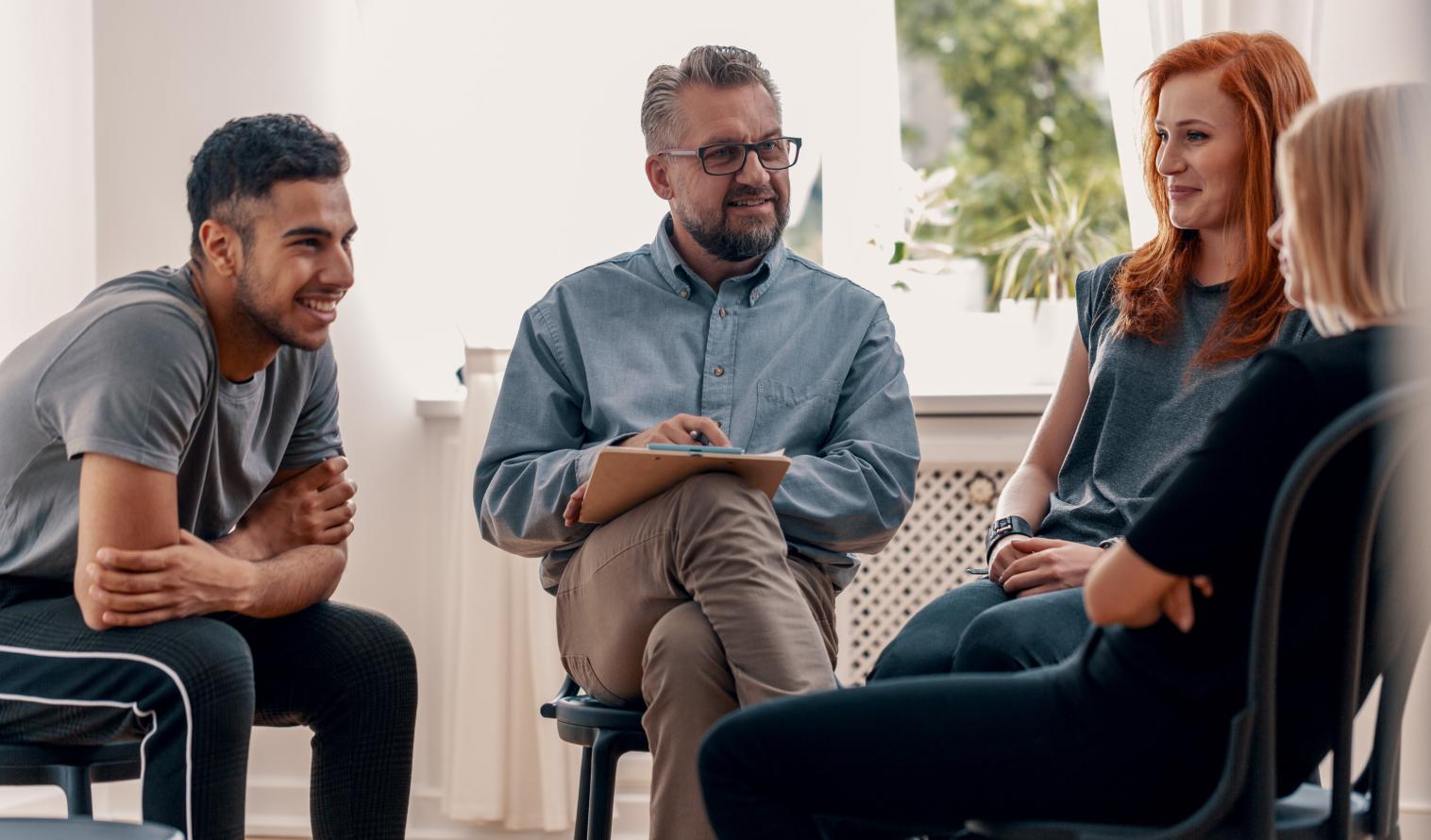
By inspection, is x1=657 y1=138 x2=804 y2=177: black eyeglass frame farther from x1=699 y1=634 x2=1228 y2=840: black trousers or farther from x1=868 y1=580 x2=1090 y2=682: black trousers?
x1=699 y1=634 x2=1228 y2=840: black trousers

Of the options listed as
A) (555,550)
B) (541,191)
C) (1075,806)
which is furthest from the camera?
(541,191)

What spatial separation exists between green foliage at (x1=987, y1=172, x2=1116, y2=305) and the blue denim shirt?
86 centimetres

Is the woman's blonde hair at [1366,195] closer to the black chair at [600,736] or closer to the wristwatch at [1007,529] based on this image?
the wristwatch at [1007,529]

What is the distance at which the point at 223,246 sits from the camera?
6.19 feet

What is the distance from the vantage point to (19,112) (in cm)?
281

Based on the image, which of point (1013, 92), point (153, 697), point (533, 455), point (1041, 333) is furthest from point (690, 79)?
point (1013, 92)

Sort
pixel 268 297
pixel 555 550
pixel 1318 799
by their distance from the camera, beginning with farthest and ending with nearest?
pixel 555 550 < pixel 268 297 < pixel 1318 799

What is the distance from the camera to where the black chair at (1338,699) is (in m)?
1.07

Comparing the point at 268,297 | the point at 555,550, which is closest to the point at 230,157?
the point at 268,297

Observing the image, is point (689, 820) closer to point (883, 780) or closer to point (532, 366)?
point (883, 780)

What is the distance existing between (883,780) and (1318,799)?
1.41 ft

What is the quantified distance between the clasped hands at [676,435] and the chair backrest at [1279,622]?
84 cm

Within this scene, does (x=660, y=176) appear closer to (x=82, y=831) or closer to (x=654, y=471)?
(x=654, y=471)

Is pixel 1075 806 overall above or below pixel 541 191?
below
